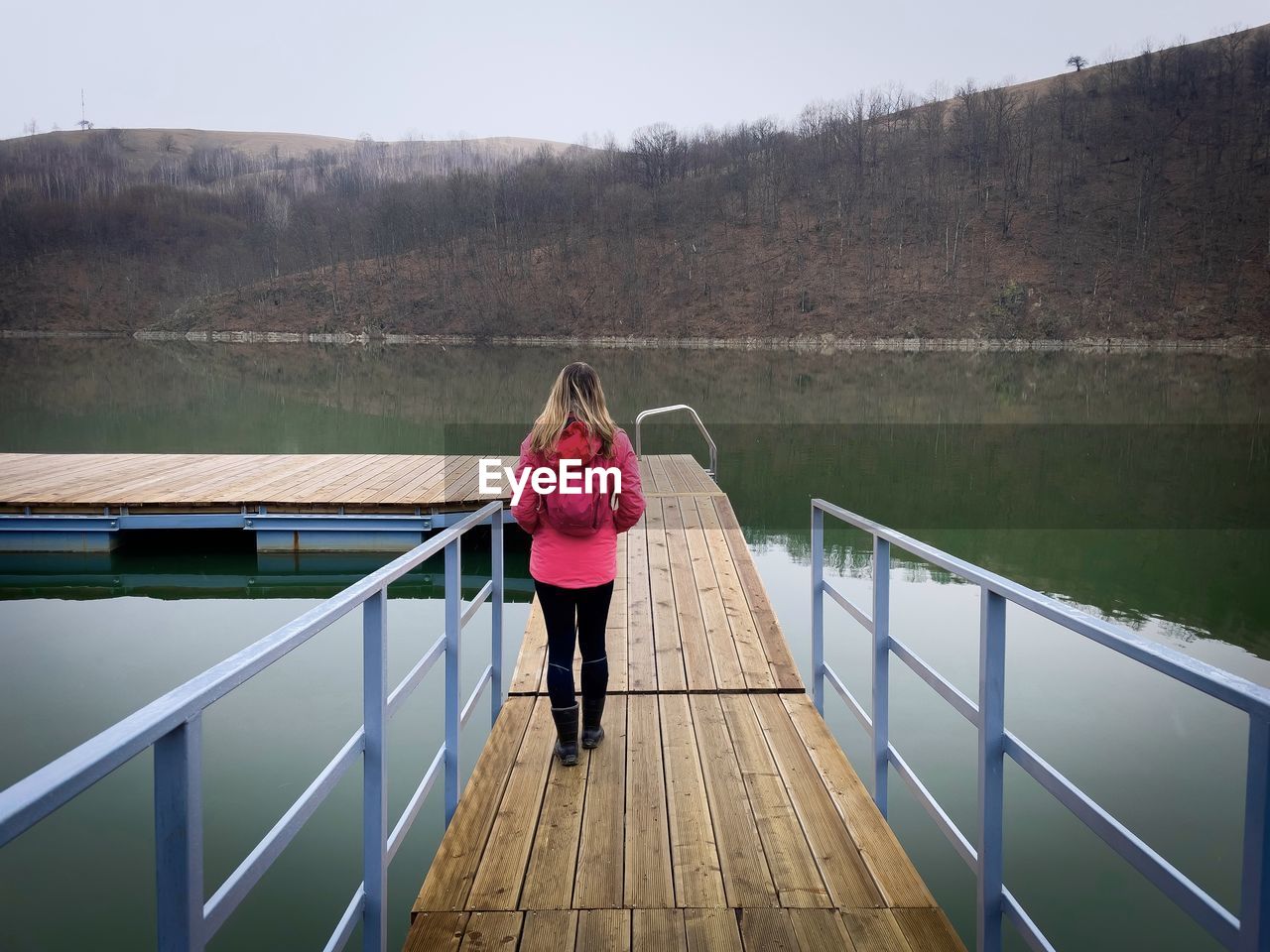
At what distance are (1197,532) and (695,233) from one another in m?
65.3

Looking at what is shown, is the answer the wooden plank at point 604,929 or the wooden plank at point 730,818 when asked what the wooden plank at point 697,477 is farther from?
the wooden plank at point 604,929

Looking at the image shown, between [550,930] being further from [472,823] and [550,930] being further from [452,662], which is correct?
[452,662]

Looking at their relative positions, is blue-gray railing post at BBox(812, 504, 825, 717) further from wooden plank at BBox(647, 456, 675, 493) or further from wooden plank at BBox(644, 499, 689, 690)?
wooden plank at BBox(647, 456, 675, 493)

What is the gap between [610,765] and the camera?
3.49m

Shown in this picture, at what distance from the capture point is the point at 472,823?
298 cm

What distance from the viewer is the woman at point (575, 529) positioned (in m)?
3.26

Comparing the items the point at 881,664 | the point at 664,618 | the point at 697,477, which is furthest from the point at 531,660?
the point at 697,477

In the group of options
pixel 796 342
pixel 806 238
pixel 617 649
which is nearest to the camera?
pixel 617 649

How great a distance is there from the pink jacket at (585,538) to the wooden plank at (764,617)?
1324mm

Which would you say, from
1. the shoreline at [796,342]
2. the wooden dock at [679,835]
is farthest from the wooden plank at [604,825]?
the shoreline at [796,342]

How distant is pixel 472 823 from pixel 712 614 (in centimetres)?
274

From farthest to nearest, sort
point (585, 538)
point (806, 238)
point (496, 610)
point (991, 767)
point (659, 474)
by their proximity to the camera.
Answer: point (806, 238) < point (659, 474) < point (496, 610) < point (585, 538) < point (991, 767)

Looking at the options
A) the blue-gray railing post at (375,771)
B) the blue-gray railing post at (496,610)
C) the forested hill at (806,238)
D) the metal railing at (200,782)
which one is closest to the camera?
the metal railing at (200,782)

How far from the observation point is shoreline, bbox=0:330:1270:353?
54.0 meters
